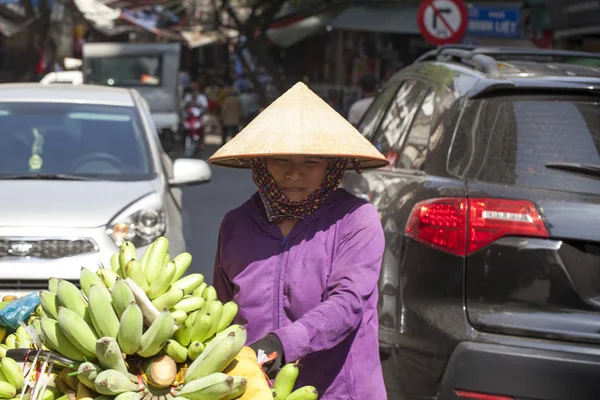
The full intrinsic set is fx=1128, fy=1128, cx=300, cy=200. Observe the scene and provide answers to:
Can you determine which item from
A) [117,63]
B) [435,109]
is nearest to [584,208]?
[435,109]

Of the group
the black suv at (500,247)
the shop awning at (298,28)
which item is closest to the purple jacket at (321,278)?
the black suv at (500,247)

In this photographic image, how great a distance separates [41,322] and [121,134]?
16.8 ft

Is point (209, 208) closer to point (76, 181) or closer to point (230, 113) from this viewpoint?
point (76, 181)

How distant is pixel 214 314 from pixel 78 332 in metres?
0.34

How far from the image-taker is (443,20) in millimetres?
14359

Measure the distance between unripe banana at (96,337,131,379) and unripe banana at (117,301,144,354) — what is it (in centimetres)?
2

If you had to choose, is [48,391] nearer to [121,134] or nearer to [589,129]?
[589,129]

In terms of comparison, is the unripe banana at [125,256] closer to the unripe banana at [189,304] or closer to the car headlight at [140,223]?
the unripe banana at [189,304]

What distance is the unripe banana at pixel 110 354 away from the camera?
2596mm

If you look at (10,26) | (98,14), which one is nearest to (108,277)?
(10,26)

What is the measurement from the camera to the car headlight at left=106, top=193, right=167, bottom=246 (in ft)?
21.9

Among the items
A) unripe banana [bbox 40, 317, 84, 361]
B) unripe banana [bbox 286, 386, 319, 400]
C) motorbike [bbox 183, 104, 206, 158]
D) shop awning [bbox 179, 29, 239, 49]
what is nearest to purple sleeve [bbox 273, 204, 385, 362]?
unripe banana [bbox 286, 386, 319, 400]

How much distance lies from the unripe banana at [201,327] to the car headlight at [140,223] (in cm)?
394

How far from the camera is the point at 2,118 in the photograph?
7809mm
